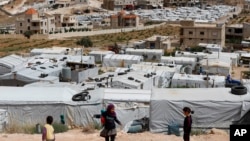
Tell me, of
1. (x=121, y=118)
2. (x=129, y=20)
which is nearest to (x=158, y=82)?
(x=121, y=118)

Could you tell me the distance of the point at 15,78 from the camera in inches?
698

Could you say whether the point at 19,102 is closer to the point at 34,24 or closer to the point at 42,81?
the point at 42,81

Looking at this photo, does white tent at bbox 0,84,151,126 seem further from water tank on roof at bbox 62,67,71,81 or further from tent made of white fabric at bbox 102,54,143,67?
tent made of white fabric at bbox 102,54,143,67

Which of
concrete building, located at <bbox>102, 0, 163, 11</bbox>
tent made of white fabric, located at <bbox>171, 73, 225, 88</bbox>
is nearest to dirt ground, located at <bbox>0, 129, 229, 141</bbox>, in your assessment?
tent made of white fabric, located at <bbox>171, 73, 225, 88</bbox>

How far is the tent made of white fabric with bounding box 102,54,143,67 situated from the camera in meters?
25.6

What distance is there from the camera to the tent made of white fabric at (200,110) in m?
9.81

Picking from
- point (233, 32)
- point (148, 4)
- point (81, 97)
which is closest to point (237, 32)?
point (233, 32)

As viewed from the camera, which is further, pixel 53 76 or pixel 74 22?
pixel 74 22

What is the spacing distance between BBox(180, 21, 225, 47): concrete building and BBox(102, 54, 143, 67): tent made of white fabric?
523 inches

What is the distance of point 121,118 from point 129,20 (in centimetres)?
5021

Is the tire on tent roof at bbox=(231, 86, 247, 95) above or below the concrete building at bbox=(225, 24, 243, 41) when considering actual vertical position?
above

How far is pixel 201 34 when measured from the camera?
38812 mm

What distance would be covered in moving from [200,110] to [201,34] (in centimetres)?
2954

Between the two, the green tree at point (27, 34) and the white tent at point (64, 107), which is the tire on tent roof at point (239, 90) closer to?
the white tent at point (64, 107)
